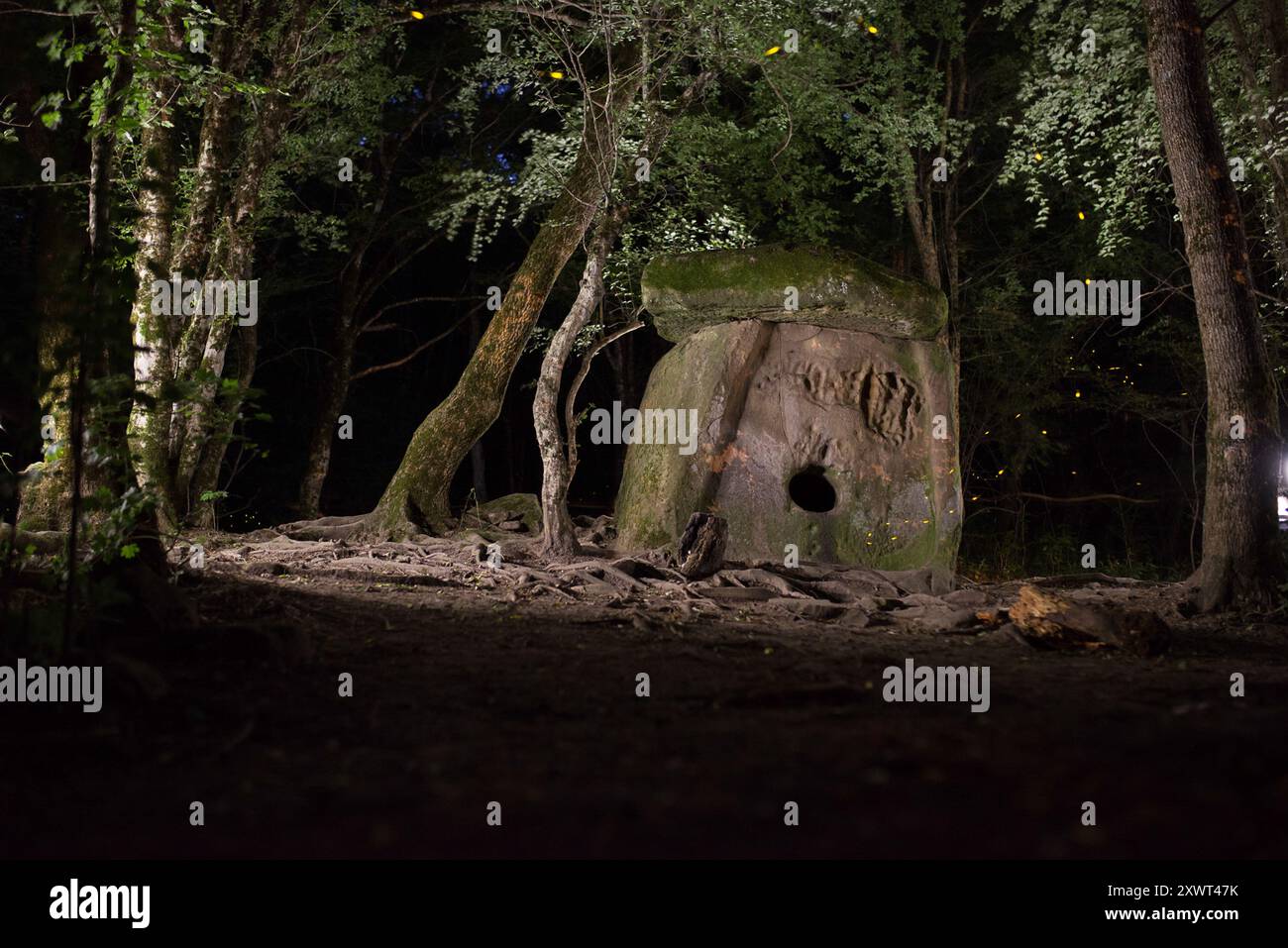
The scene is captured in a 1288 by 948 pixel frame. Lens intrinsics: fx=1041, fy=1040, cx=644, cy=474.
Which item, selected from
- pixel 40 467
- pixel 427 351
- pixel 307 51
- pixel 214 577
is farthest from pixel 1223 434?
pixel 427 351

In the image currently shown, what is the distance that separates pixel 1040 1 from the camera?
38.1ft

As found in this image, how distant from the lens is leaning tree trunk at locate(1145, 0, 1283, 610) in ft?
27.0

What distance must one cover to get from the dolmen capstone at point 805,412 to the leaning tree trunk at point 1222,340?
7.51 feet

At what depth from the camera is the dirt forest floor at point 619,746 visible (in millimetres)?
2840

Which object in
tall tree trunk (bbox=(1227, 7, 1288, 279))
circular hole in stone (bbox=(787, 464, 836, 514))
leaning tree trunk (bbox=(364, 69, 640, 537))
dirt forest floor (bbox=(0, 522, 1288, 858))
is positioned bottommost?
dirt forest floor (bbox=(0, 522, 1288, 858))

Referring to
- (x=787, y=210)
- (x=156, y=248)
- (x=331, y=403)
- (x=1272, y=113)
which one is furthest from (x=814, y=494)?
(x=331, y=403)

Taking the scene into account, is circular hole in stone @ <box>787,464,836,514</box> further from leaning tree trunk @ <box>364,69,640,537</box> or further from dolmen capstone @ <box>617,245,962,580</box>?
leaning tree trunk @ <box>364,69,640,537</box>

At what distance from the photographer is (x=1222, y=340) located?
8391mm

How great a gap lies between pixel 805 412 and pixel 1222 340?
3644mm

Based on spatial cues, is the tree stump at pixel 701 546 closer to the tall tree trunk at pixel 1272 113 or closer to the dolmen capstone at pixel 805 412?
the dolmen capstone at pixel 805 412

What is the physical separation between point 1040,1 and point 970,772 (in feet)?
35.9

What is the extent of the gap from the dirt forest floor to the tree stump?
2044mm

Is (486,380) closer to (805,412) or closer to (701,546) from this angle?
(805,412)

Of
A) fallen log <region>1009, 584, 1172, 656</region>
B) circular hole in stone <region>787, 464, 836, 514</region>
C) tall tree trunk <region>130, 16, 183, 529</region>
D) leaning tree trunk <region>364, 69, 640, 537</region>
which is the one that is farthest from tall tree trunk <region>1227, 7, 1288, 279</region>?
tall tree trunk <region>130, 16, 183, 529</region>
